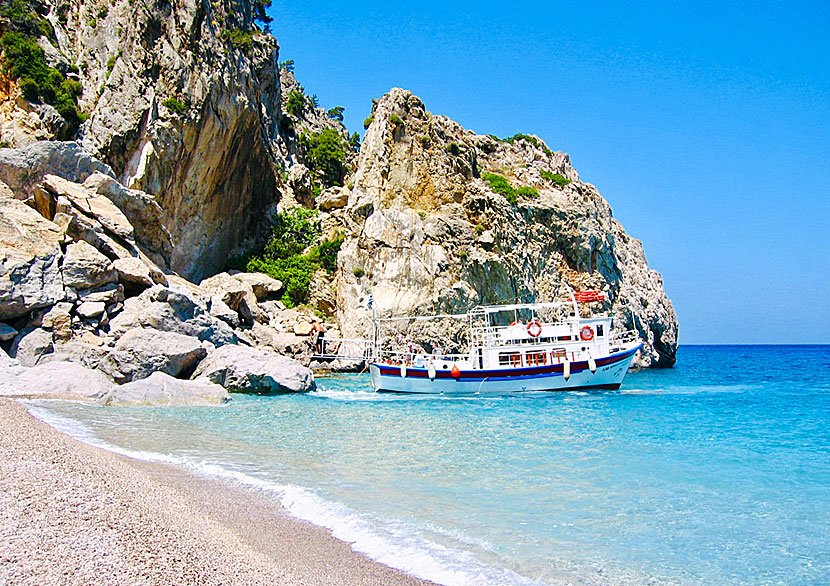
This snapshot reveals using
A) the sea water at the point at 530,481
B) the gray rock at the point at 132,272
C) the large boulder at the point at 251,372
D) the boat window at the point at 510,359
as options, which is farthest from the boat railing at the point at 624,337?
the gray rock at the point at 132,272

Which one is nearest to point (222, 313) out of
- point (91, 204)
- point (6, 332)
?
point (91, 204)

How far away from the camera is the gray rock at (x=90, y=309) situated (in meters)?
23.0

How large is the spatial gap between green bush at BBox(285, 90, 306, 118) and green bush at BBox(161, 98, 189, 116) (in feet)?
70.4

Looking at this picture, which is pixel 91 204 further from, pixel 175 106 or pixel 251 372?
pixel 251 372

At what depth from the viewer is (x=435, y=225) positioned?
42.0 meters

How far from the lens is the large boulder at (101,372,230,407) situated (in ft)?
59.4

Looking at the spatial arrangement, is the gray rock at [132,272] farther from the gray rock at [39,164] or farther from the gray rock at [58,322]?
the gray rock at [39,164]

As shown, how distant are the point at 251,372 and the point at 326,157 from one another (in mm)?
33372

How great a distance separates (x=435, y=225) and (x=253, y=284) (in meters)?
14.1

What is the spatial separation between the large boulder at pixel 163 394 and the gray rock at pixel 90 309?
549 centimetres

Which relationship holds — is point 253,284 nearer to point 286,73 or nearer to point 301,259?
point 301,259

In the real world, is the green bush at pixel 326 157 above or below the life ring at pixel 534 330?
above

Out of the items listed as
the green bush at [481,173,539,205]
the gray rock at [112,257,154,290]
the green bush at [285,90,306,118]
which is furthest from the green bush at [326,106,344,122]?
the gray rock at [112,257,154,290]

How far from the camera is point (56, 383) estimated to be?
Result: 1814 cm
